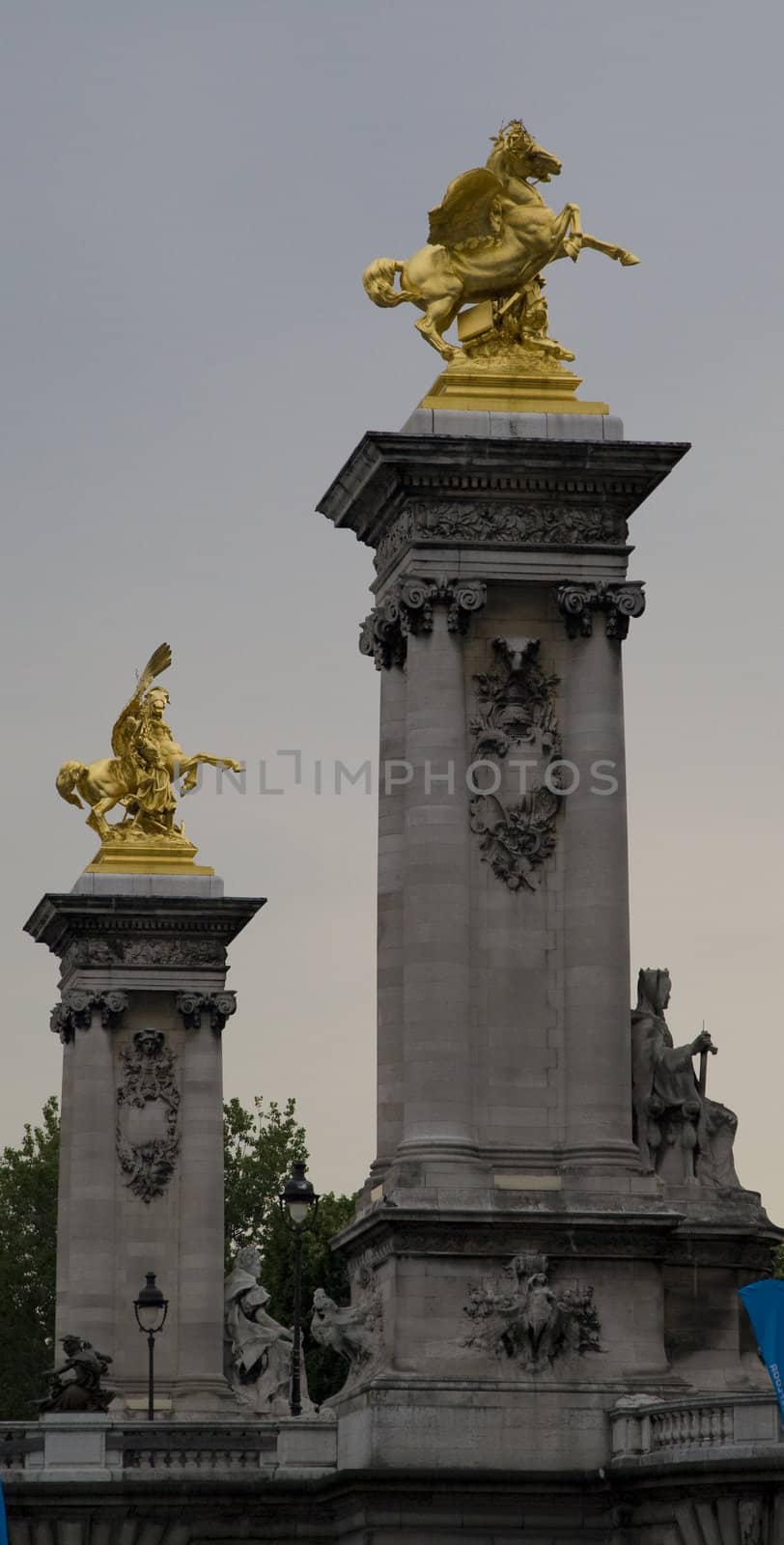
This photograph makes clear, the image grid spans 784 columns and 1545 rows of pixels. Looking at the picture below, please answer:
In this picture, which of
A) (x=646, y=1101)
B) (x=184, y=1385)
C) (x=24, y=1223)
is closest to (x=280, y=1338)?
(x=184, y=1385)

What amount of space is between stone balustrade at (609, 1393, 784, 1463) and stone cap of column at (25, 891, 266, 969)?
107 feet

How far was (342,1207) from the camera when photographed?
113m

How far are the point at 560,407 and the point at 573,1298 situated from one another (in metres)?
11.5

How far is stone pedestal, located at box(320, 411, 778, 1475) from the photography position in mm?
54469

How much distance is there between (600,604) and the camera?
56781mm

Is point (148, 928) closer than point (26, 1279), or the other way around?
point (148, 928)

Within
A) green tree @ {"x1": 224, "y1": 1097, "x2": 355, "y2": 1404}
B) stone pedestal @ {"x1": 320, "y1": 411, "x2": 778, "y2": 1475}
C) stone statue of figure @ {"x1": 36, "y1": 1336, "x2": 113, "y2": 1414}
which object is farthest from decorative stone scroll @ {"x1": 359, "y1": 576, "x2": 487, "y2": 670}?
green tree @ {"x1": 224, "y1": 1097, "x2": 355, "y2": 1404}

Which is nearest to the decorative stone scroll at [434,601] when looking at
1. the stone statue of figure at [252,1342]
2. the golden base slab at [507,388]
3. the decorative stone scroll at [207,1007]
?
the golden base slab at [507,388]

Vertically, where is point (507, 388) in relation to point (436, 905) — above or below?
above

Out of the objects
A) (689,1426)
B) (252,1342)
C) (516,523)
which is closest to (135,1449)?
(689,1426)

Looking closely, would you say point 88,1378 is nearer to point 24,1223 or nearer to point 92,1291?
point 92,1291

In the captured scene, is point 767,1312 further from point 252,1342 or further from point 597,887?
point 252,1342

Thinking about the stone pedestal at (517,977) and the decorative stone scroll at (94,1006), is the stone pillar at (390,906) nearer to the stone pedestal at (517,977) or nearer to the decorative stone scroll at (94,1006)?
the stone pedestal at (517,977)

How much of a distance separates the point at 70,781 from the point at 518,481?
105 ft
